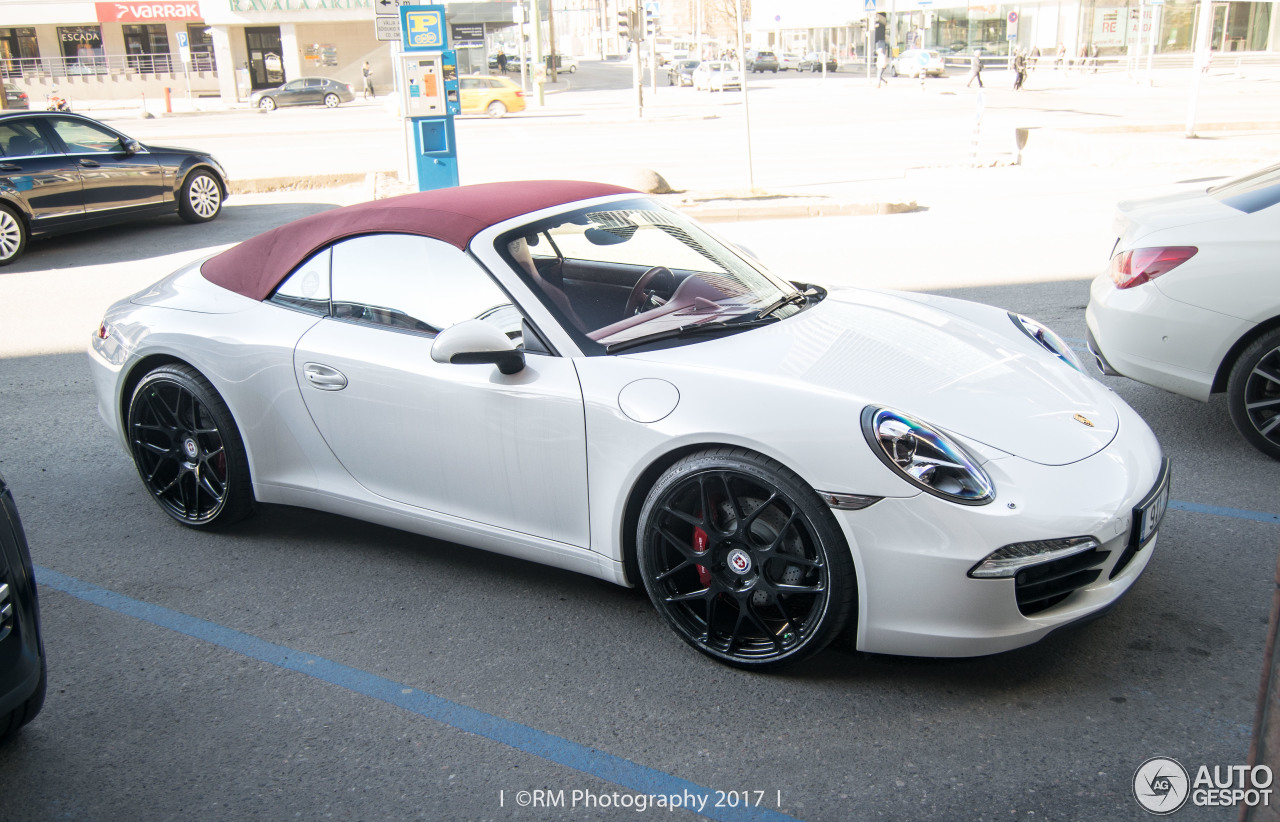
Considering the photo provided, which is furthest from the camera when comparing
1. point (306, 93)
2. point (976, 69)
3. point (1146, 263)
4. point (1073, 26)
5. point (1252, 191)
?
point (1073, 26)

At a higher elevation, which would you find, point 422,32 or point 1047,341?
point 422,32

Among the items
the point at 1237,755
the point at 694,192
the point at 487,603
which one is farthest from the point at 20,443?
the point at 694,192

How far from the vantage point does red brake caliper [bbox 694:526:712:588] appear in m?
3.16

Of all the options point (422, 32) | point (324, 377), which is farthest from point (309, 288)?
point (422, 32)

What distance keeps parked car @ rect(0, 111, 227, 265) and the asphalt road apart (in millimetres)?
8139

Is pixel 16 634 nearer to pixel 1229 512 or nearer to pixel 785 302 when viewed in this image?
pixel 785 302

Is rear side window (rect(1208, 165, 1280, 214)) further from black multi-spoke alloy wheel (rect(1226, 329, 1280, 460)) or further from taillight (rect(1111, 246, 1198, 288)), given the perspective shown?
black multi-spoke alloy wheel (rect(1226, 329, 1280, 460))

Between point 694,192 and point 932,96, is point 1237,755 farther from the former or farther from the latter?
point 932,96

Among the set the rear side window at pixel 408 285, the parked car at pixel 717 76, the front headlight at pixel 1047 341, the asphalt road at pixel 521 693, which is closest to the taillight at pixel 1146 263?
the asphalt road at pixel 521 693

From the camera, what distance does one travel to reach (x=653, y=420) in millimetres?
3127

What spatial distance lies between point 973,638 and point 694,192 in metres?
11.2

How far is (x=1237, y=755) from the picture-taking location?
270 cm

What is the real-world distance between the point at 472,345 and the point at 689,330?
75 cm

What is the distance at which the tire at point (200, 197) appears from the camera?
523 inches
